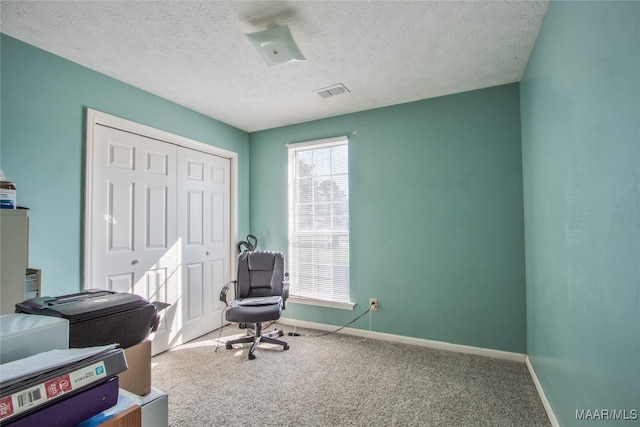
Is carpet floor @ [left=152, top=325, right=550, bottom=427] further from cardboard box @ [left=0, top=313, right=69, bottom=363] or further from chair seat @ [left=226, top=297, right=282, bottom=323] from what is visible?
cardboard box @ [left=0, top=313, right=69, bottom=363]

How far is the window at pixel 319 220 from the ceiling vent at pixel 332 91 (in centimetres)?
62

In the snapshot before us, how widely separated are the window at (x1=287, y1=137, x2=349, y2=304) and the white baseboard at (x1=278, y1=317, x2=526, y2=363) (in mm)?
330

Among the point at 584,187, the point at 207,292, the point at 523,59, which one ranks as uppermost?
the point at 523,59

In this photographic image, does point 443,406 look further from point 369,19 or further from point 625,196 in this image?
point 369,19

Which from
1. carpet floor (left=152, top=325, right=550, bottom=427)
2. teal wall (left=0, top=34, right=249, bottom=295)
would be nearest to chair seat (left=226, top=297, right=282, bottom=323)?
carpet floor (left=152, top=325, right=550, bottom=427)

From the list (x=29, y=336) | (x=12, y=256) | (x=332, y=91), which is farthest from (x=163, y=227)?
(x=29, y=336)

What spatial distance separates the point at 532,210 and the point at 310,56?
2109 mm

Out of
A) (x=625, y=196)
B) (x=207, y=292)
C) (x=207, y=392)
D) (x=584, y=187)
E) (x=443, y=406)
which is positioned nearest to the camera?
(x=625, y=196)

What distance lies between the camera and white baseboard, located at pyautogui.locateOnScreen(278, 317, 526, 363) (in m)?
2.58

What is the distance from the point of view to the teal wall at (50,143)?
1910 millimetres

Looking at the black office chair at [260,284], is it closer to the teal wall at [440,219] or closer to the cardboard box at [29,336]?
the teal wall at [440,219]

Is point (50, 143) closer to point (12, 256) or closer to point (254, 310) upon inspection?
point (12, 256)

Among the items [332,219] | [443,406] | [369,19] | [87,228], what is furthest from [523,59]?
[87,228]

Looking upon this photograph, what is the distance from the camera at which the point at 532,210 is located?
7.31ft
